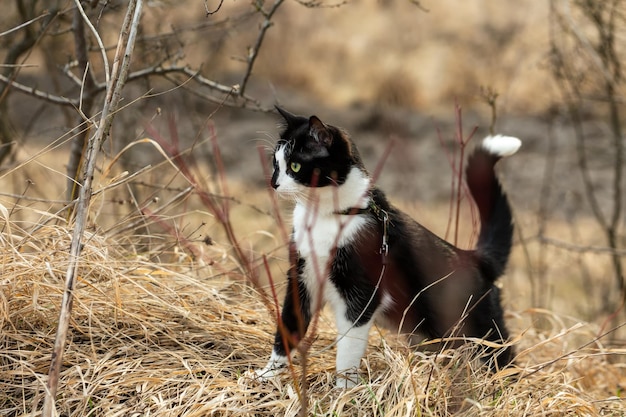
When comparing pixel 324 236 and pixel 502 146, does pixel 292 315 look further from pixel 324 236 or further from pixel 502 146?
pixel 502 146

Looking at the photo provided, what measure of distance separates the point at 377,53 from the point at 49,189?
4944mm

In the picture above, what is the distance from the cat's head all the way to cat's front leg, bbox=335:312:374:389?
431 mm

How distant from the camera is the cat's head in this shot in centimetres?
223

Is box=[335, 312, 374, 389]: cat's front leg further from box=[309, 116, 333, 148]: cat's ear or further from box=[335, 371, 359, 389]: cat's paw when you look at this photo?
box=[309, 116, 333, 148]: cat's ear

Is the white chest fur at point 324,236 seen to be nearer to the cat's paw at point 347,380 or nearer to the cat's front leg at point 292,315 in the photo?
the cat's front leg at point 292,315

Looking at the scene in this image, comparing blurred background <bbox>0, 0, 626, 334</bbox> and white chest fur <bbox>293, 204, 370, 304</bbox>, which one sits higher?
white chest fur <bbox>293, 204, 370, 304</bbox>

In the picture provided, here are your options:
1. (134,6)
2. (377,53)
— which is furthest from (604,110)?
(134,6)

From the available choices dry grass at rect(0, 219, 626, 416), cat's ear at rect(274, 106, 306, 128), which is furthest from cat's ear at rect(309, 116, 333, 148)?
dry grass at rect(0, 219, 626, 416)

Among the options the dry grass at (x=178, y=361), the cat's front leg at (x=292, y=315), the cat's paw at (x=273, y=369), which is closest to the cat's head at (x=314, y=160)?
the cat's front leg at (x=292, y=315)

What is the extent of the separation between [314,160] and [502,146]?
2.36 feet

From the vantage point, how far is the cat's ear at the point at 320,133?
2.15 metres

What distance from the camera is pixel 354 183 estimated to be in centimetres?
229

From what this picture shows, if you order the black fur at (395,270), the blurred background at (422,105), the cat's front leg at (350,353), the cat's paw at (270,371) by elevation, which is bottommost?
the blurred background at (422,105)

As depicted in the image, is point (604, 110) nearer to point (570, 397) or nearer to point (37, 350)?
point (570, 397)
